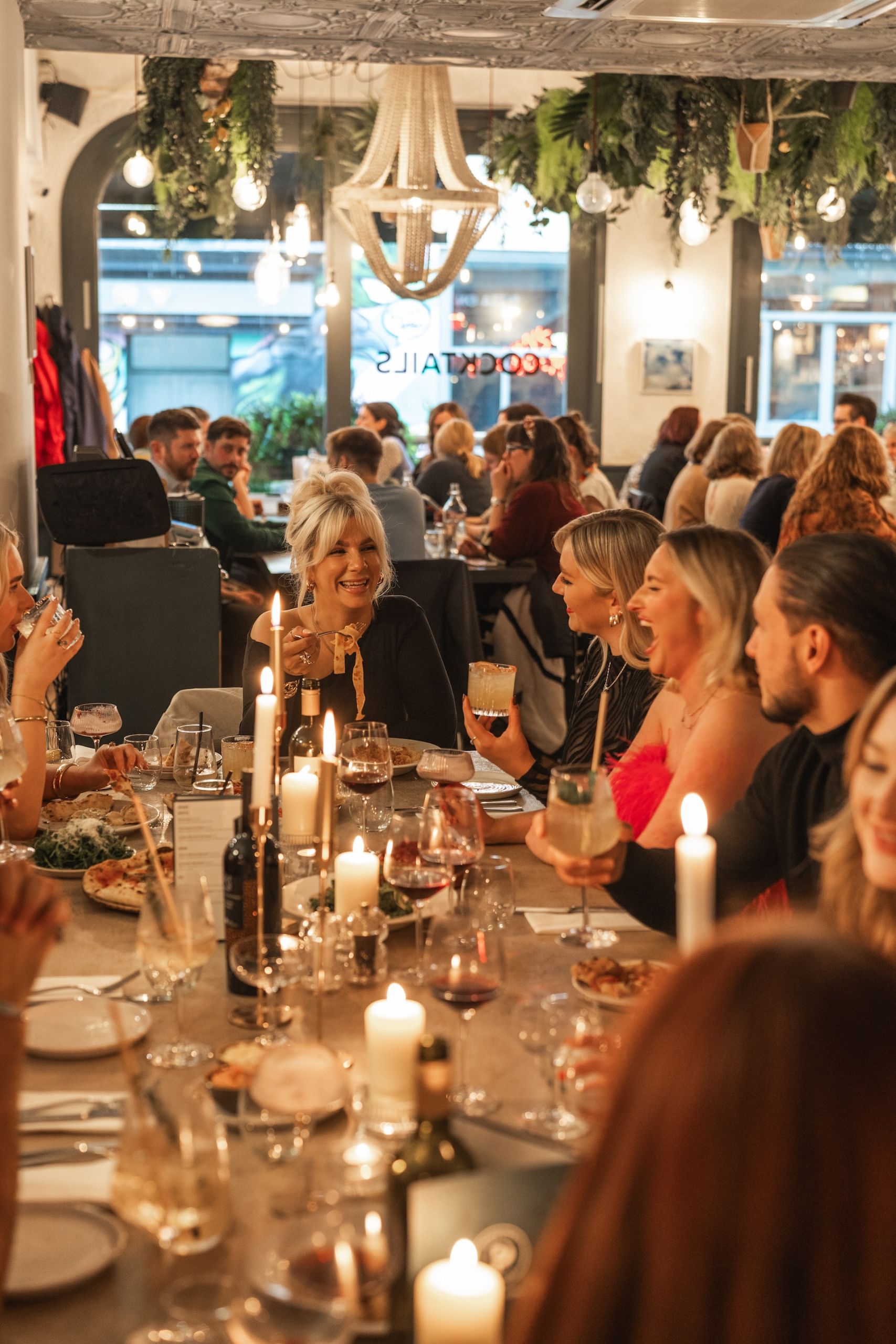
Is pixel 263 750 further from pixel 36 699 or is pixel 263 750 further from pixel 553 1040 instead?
pixel 36 699

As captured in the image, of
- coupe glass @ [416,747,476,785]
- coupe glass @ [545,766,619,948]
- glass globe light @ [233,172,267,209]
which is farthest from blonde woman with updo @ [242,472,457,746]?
glass globe light @ [233,172,267,209]

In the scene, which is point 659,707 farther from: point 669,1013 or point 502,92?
point 502,92

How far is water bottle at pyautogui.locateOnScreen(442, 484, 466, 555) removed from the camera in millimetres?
7098

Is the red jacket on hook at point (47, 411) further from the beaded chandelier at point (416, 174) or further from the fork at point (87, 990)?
the fork at point (87, 990)

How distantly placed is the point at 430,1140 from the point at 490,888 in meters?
0.66

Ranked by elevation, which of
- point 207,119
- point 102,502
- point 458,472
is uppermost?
point 207,119

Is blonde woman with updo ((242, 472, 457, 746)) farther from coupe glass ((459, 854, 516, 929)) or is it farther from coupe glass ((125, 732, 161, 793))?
coupe glass ((459, 854, 516, 929))

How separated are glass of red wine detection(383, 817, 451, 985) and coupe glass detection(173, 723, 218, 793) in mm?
885

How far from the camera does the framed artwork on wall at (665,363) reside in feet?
33.6

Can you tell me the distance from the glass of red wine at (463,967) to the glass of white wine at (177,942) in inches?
10.5

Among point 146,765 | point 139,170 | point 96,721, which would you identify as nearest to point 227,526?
point 139,170

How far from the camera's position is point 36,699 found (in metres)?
2.58

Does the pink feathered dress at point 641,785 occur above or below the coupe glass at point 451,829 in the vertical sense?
below

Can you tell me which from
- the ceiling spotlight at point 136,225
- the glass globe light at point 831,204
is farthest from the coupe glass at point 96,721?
the ceiling spotlight at point 136,225
